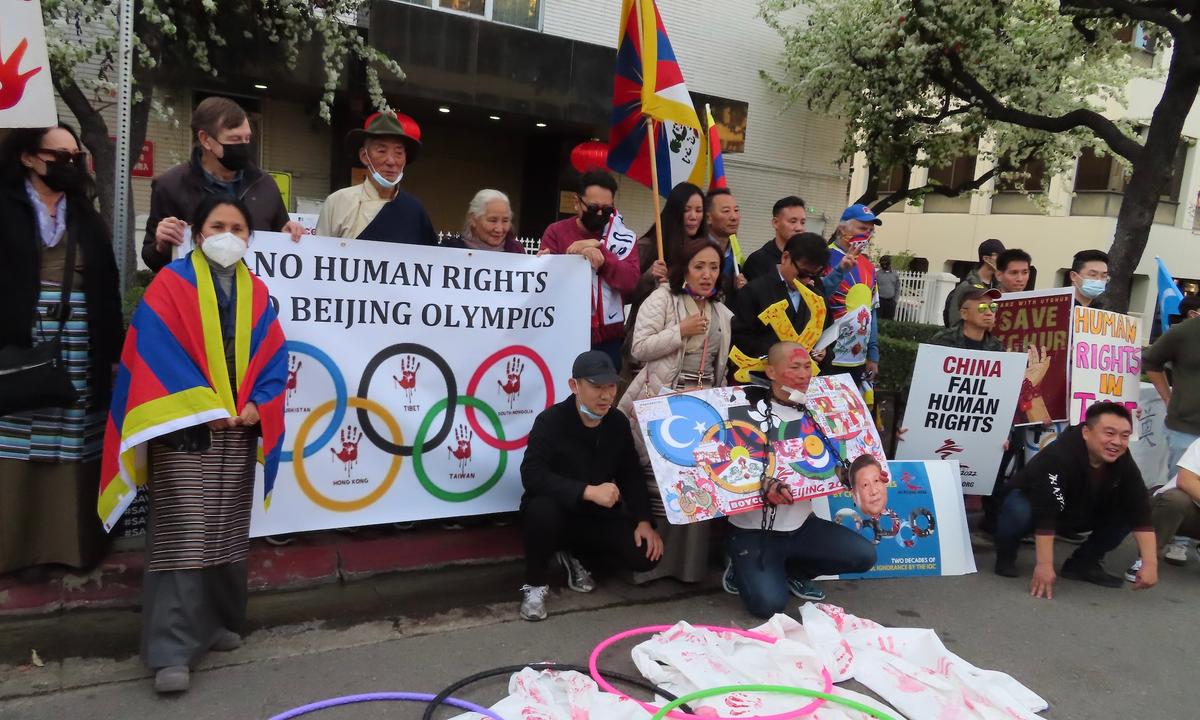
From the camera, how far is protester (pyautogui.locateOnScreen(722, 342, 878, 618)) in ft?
13.1

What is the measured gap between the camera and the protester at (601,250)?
4.49m

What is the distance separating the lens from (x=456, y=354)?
421 cm

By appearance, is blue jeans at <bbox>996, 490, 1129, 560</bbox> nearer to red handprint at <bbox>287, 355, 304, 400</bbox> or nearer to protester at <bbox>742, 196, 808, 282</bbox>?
protester at <bbox>742, 196, 808, 282</bbox>

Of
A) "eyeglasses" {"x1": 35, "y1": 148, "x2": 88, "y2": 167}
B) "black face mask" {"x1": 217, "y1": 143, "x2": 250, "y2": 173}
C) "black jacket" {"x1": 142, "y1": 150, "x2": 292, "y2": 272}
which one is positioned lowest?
"black jacket" {"x1": 142, "y1": 150, "x2": 292, "y2": 272}

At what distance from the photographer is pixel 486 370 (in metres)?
4.29

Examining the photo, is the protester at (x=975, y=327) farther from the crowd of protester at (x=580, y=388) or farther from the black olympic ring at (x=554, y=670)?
the black olympic ring at (x=554, y=670)

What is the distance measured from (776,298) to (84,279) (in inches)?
128

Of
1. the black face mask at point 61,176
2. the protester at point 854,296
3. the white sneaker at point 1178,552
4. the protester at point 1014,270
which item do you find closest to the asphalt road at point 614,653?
the white sneaker at point 1178,552

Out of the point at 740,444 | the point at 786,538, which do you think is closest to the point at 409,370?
the point at 740,444

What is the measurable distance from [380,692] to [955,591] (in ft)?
10.2

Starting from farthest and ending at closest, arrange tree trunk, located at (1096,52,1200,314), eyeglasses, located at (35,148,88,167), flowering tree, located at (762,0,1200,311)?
flowering tree, located at (762,0,1200,311)
tree trunk, located at (1096,52,1200,314)
eyeglasses, located at (35,148,88,167)

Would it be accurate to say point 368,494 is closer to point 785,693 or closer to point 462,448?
point 462,448

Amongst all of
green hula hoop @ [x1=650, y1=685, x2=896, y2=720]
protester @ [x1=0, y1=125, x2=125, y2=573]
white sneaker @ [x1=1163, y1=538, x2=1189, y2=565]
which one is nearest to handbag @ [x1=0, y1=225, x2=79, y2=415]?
protester @ [x1=0, y1=125, x2=125, y2=573]

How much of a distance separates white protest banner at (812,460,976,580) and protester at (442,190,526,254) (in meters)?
2.23
